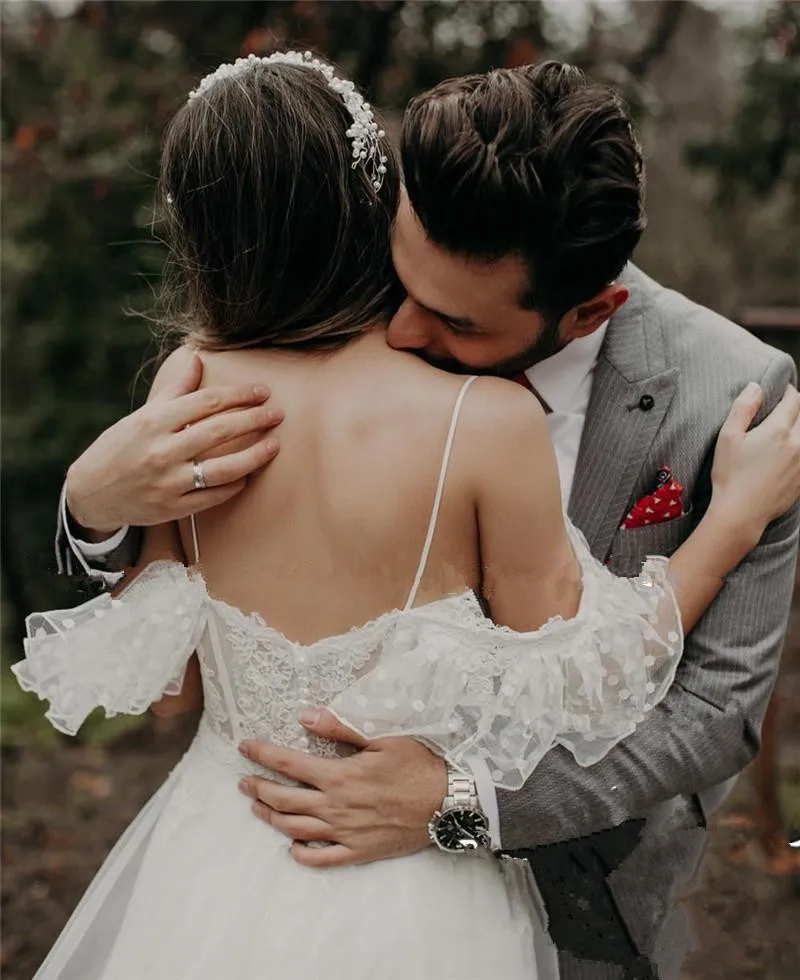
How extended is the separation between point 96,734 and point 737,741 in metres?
4.47

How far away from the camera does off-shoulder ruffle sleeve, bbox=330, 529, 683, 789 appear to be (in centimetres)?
182

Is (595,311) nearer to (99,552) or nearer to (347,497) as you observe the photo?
(347,497)

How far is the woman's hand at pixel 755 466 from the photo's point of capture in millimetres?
2074

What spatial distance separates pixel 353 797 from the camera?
1.90 m

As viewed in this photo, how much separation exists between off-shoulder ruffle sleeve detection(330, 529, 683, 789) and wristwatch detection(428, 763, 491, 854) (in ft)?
0.24

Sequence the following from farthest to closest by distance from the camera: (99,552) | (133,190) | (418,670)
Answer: (133,190) → (99,552) → (418,670)

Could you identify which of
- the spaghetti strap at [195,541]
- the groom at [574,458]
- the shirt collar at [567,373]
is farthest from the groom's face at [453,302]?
the spaghetti strap at [195,541]

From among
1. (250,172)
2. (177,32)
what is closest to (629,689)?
(250,172)

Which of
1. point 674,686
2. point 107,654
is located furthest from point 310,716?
point 674,686

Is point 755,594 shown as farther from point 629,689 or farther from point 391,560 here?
point 391,560

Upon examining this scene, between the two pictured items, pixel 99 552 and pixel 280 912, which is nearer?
pixel 280 912

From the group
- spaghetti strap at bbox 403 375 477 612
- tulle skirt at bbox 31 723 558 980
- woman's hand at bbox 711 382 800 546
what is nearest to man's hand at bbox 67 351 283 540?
spaghetti strap at bbox 403 375 477 612

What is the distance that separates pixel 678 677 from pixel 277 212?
1.19m

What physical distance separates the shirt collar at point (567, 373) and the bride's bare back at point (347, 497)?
0.56 m
